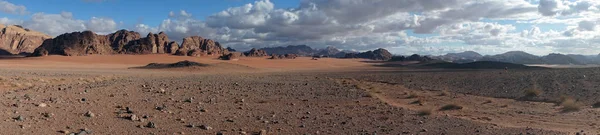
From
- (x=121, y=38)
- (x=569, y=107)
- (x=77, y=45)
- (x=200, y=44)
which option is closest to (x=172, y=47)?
(x=121, y=38)

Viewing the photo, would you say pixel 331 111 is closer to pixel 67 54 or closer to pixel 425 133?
pixel 425 133

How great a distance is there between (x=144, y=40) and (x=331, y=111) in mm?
109786

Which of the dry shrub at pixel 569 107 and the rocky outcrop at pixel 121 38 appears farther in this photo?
the rocky outcrop at pixel 121 38

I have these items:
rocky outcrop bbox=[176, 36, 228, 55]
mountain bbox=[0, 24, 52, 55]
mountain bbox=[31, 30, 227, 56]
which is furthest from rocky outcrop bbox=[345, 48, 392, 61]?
mountain bbox=[0, 24, 52, 55]

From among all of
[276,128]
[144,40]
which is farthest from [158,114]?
[144,40]

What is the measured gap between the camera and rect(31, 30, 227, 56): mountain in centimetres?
10000

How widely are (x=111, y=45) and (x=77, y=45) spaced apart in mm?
16534

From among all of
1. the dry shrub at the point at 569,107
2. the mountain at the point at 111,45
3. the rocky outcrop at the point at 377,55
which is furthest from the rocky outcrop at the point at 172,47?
the dry shrub at the point at 569,107

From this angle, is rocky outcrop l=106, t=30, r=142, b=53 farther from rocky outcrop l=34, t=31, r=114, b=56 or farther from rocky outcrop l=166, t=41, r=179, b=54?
rocky outcrop l=166, t=41, r=179, b=54

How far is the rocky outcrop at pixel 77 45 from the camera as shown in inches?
3839

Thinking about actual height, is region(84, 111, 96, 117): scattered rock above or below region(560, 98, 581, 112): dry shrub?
above

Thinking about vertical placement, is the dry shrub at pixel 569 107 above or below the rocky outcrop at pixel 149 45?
below

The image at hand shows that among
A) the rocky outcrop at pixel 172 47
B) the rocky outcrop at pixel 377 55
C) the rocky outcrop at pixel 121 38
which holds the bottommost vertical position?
the rocky outcrop at pixel 377 55

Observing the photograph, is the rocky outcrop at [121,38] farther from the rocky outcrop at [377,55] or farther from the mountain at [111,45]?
the rocky outcrop at [377,55]
